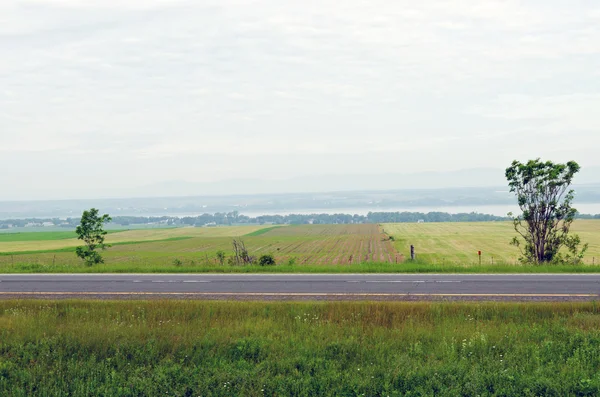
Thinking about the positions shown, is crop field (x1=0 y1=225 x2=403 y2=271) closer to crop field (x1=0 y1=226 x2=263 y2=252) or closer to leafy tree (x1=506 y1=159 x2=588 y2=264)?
crop field (x1=0 y1=226 x2=263 y2=252)

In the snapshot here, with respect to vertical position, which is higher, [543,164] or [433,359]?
[543,164]

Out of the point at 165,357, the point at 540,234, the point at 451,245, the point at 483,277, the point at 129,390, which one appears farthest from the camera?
the point at 451,245

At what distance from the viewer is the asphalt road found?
16.8 metres

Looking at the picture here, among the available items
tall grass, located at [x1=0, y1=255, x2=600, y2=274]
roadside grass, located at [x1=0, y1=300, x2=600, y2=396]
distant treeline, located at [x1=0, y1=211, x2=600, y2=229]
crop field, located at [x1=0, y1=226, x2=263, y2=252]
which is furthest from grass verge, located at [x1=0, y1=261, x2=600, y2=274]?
distant treeline, located at [x1=0, y1=211, x2=600, y2=229]

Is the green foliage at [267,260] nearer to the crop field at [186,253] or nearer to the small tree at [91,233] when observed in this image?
the crop field at [186,253]

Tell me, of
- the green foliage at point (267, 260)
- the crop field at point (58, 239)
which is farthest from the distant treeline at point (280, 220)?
the green foliage at point (267, 260)

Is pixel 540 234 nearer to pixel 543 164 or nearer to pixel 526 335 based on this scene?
pixel 543 164

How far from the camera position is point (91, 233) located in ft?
107

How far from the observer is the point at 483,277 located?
814 inches

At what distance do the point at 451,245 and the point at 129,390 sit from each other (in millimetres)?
69734

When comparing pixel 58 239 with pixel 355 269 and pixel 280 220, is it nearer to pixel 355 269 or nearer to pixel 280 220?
pixel 355 269

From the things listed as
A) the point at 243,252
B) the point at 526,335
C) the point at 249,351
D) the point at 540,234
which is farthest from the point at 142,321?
the point at 540,234

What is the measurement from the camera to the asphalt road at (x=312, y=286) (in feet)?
55.1

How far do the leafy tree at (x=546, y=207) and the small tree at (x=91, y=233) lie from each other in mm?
26533
